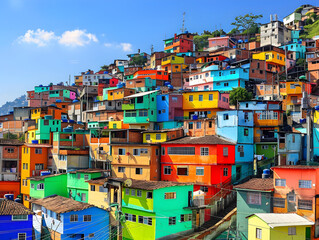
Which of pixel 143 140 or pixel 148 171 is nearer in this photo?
pixel 148 171

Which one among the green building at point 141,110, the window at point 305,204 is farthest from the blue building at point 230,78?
the window at point 305,204

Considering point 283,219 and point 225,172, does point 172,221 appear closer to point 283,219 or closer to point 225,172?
point 225,172

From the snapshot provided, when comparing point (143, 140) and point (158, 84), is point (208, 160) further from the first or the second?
point (158, 84)

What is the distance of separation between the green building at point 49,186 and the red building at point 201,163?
12732 millimetres

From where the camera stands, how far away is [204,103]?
5809cm

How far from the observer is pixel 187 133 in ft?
162

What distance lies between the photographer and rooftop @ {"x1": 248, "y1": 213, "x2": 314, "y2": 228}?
97.0ft

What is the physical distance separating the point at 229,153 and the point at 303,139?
823 centimetres

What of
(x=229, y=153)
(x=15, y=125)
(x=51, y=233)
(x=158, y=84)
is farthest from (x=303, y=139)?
(x=15, y=125)

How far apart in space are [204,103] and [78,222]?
2834 centimetres

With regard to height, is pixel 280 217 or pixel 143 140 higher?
pixel 143 140

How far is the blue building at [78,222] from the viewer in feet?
121

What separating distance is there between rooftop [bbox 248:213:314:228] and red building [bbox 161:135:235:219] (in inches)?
371

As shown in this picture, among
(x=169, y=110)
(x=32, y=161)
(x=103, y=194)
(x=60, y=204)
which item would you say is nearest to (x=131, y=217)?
(x=103, y=194)
